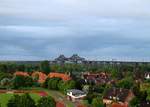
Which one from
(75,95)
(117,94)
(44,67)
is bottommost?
(75,95)

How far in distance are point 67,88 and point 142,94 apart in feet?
54.8

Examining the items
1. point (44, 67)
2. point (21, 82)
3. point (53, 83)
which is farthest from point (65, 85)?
point (44, 67)

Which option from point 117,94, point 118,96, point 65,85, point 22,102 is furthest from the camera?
point 65,85

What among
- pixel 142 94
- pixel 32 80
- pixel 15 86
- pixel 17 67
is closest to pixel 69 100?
pixel 142 94

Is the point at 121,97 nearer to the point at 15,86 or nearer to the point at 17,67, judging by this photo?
the point at 15,86

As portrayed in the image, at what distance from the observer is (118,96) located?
217 ft

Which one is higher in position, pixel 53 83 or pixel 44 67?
pixel 44 67

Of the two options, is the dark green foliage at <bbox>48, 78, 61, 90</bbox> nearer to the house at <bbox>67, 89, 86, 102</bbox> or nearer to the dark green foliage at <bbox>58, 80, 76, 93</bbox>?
the dark green foliage at <bbox>58, 80, 76, 93</bbox>

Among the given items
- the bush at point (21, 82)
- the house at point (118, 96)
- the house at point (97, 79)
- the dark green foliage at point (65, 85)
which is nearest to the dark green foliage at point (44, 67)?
the house at point (97, 79)

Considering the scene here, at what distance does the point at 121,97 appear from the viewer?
6569cm

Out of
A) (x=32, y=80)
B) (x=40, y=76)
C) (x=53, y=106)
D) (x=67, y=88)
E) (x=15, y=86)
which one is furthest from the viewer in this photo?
(x=40, y=76)

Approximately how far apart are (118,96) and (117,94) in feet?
1.82

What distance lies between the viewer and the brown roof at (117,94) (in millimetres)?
65375

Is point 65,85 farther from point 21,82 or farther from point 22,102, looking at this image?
point 22,102
